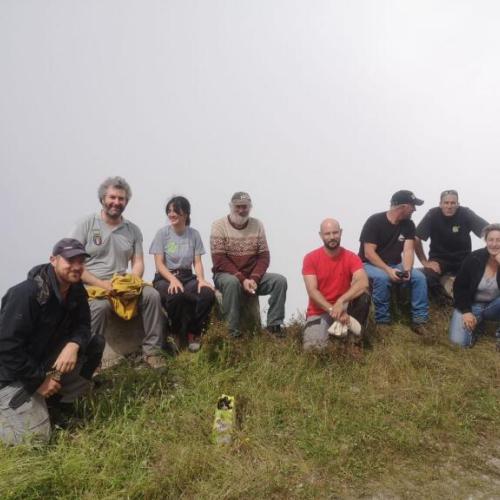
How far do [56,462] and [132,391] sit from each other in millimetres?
1318

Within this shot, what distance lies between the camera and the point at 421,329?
6.76 m

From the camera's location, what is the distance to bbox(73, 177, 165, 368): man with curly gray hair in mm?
5418

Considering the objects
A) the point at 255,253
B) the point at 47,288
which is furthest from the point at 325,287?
the point at 47,288

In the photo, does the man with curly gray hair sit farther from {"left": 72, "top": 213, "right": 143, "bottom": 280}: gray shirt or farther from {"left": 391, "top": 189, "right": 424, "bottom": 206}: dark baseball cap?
{"left": 391, "top": 189, "right": 424, "bottom": 206}: dark baseball cap

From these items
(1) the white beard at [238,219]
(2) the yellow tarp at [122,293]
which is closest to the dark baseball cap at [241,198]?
(1) the white beard at [238,219]

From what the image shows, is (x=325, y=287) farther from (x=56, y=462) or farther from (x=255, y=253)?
(x=56, y=462)

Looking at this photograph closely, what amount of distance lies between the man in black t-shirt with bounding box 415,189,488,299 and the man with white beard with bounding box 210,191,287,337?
297 cm

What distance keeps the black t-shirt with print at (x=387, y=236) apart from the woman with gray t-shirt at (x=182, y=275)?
9.26 feet

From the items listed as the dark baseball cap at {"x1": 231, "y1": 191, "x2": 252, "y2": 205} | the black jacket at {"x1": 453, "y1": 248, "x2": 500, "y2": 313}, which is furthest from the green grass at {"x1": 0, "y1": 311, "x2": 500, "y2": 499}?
the dark baseball cap at {"x1": 231, "y1": 191, "x2": 252, "y2": 205}

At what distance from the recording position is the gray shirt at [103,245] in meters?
5.61

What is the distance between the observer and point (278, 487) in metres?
3.38

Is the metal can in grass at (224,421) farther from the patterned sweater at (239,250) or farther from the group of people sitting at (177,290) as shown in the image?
the patterned sweater at (239,250)

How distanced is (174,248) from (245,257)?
3.46 feet

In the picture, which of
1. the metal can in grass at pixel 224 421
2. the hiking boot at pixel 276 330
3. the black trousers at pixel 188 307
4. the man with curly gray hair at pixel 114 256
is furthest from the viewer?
the hiking boot at pixel 276 330
